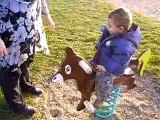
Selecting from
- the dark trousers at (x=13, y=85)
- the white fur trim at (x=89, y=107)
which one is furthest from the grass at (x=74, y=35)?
the white fur trim at (x=89, y=107)

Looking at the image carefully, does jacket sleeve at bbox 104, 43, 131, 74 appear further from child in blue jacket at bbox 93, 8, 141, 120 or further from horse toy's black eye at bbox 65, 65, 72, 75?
horse toy's black eye at bbox 65, 65, 72, 75

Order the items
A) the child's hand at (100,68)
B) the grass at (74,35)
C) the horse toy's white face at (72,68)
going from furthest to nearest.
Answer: the grass at (74,35), the horse toy's white face at (72,68), the child's hand at (100,68)

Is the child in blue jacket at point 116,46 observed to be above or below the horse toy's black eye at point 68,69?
above

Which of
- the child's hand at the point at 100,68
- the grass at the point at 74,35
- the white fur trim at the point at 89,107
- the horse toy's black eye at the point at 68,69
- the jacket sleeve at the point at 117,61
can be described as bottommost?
the white fur trim at the point at 89,107

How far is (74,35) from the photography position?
526cm

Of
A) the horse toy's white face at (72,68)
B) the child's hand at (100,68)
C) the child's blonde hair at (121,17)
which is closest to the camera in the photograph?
the child's blonde hair at (121,17)

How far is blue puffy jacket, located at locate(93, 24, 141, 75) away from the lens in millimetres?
A: 2824

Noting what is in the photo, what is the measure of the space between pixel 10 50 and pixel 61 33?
94.2 inches

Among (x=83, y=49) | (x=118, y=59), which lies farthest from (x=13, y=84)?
(x=83, y=49)

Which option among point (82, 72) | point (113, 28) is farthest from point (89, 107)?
point (113, 28)

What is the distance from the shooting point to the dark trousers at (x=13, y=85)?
124 inches

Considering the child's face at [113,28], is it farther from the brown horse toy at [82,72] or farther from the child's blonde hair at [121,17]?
the brown horse toy at [82,72]

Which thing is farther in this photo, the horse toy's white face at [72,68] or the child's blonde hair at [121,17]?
the horse toy's white face at [72,68]

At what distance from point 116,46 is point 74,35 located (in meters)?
2.46
